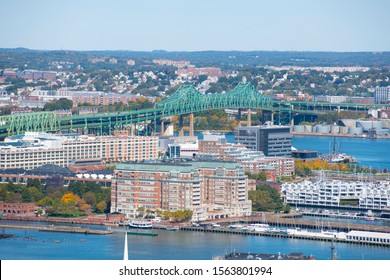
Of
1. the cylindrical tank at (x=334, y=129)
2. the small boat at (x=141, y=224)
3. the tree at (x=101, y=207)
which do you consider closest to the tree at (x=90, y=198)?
the tree at (x=101, y=207)

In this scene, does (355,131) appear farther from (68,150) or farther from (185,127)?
(68,150)

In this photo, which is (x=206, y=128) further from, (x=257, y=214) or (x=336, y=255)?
(x=336, y=255)

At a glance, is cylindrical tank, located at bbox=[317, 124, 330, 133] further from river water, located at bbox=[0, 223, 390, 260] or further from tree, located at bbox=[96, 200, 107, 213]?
river water, located at bbox=[0, 223, 390, 260]

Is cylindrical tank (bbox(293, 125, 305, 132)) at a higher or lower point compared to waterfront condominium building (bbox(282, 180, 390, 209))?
lower

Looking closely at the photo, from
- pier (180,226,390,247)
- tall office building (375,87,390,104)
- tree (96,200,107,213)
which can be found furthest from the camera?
tall office building (375,87,390,104)

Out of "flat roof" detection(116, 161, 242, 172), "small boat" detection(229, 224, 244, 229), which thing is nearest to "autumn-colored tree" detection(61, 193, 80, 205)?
"flat roof" detection(116, 161, 242, 172)
